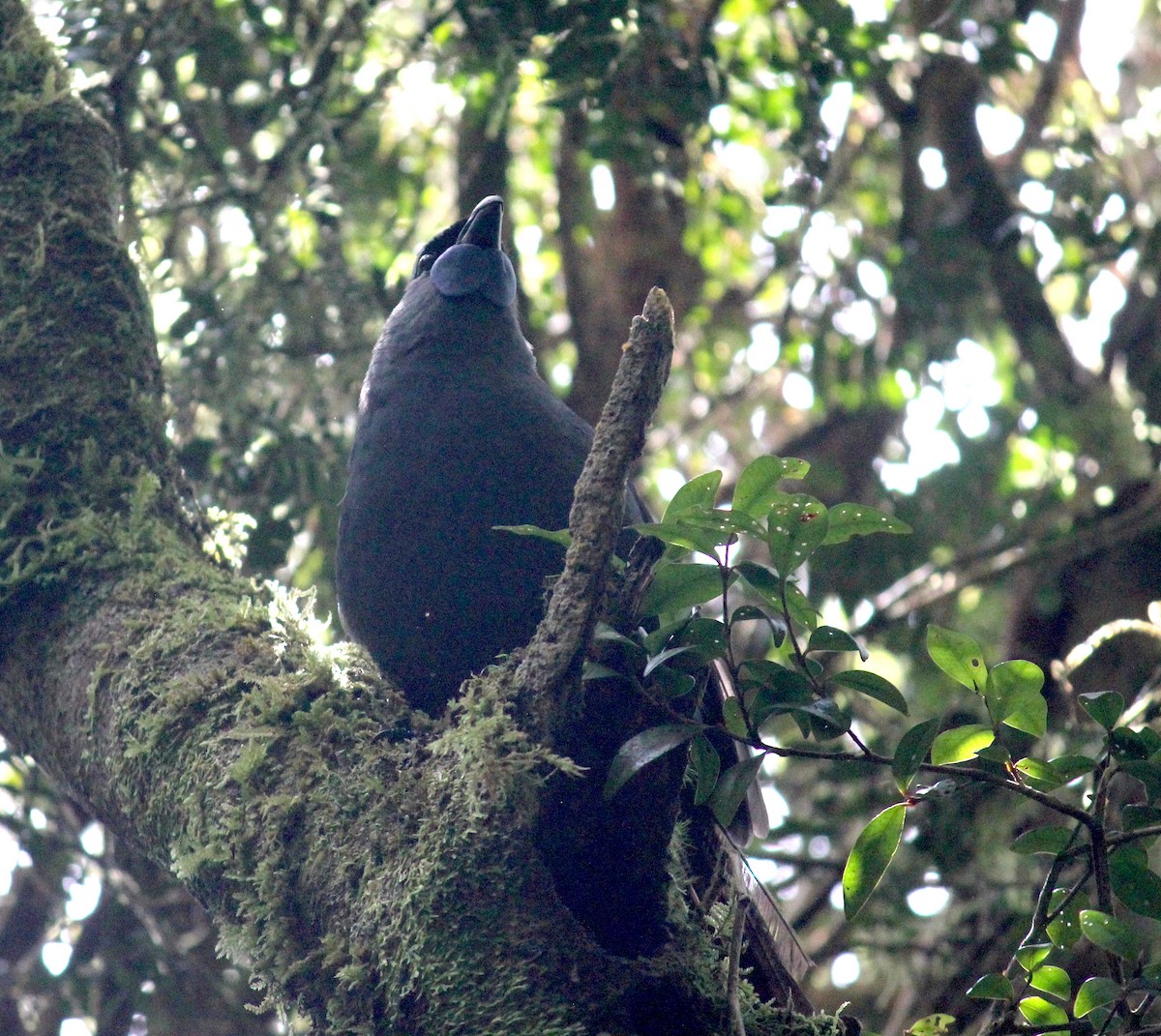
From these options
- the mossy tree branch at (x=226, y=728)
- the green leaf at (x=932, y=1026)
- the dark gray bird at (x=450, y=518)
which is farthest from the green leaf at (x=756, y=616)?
the dark gray bird at (x=450, y=518)

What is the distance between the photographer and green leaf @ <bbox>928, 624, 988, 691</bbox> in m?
1.98

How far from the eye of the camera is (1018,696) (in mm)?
1959

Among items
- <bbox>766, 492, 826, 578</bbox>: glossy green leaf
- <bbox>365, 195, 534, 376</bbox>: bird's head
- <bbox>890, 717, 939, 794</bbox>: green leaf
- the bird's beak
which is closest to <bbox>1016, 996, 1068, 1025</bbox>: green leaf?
<bbox>890, 717, 939, 794</bbox>: green leaf

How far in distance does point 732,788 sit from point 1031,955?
511 mm

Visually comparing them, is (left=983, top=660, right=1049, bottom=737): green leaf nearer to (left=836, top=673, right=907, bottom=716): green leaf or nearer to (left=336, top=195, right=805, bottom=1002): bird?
(left=836, top=673, right=907, bottom=716): green leaf

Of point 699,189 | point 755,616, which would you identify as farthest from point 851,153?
point 755,616

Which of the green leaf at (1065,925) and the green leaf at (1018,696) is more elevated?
the green leaf at (1018,696)

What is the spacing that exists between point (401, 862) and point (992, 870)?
3.25 metres

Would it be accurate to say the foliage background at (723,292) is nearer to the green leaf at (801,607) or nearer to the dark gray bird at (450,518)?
the dark gray bird at (450,518)

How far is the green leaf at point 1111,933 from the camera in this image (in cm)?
184

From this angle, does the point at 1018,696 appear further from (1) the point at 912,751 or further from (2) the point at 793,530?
(2) the point at 793,530

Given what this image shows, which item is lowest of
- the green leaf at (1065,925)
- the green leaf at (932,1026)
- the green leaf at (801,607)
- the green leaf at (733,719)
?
the green leaf at (932,1026)

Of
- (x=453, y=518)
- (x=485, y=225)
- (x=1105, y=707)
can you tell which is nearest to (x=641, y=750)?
(x=1105, y=707)

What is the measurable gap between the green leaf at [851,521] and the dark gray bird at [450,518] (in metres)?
0.89
